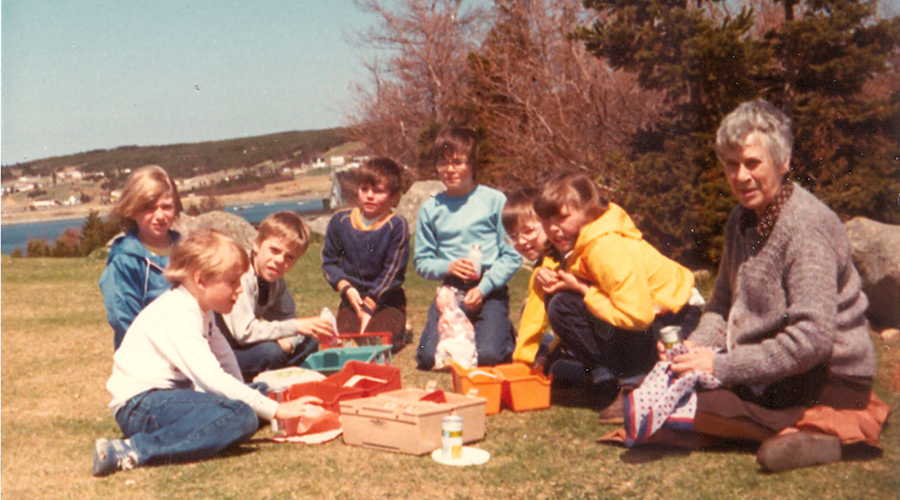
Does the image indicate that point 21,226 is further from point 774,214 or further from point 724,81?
point 774,214

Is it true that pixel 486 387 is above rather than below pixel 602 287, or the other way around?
below

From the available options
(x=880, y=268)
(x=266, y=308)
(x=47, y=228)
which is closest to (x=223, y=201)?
(x=47, y=228)

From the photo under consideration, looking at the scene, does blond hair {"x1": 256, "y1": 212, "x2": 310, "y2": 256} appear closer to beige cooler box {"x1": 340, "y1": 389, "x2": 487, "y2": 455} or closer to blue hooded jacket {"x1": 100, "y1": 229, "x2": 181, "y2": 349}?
blue hooded jacket {"x1": 100, "y1": 229, "x2": 181, "y2": 349}

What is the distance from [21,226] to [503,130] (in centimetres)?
1537

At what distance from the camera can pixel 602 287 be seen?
13.0 ft

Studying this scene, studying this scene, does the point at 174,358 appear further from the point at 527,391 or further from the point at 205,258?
the point at 527,391

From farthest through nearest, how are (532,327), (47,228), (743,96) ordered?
(47,228)
(743,96)
(532,327)

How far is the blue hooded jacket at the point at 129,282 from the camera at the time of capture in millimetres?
4238

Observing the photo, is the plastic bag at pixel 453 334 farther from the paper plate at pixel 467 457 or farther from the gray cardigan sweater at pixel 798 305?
the gray cardigan sweater at pixel 798 305

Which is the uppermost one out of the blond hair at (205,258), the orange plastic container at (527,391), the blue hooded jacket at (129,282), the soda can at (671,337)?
the blond hair at (205,258)

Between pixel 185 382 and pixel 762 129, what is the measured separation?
102 inches

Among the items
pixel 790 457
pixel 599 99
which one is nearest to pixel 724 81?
pixel 599 99

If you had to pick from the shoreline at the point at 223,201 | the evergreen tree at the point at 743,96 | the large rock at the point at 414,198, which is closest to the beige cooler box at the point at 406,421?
the evergreen tree at the point at 743,96

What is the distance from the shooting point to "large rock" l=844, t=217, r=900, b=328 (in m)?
5.70
